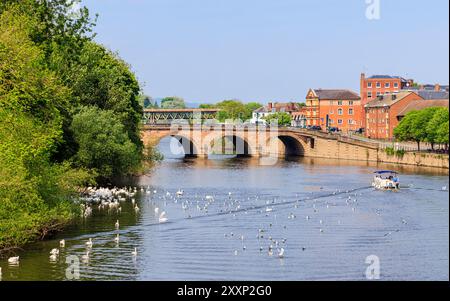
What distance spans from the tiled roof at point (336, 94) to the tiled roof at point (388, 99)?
73.6ft

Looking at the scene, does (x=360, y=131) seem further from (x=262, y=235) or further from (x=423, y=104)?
(x=262, y=235)

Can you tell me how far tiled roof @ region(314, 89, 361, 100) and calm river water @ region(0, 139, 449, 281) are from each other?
10387 centimetres

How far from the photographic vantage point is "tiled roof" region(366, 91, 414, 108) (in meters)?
156

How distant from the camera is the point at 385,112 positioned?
157750 millimetres

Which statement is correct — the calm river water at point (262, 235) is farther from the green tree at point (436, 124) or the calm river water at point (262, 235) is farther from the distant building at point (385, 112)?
the distant building at point (385, 112)

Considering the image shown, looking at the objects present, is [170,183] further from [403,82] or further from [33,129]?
[403,82]

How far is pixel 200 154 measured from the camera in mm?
143000

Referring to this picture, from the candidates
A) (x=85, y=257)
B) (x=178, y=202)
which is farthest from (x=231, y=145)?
(x=85, y=257)

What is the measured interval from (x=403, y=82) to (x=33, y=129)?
521 feet

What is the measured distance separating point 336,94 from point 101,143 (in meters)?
131

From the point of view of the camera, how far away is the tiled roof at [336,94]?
191m

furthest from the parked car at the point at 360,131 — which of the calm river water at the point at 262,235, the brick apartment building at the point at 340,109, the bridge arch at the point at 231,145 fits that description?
the calm river water at the point at 262,235

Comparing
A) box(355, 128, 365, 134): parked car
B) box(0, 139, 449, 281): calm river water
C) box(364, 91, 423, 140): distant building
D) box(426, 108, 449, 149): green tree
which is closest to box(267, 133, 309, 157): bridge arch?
box(364, 91, 423, 140): distant building

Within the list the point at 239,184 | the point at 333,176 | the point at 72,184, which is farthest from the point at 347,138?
the point at 72,184
